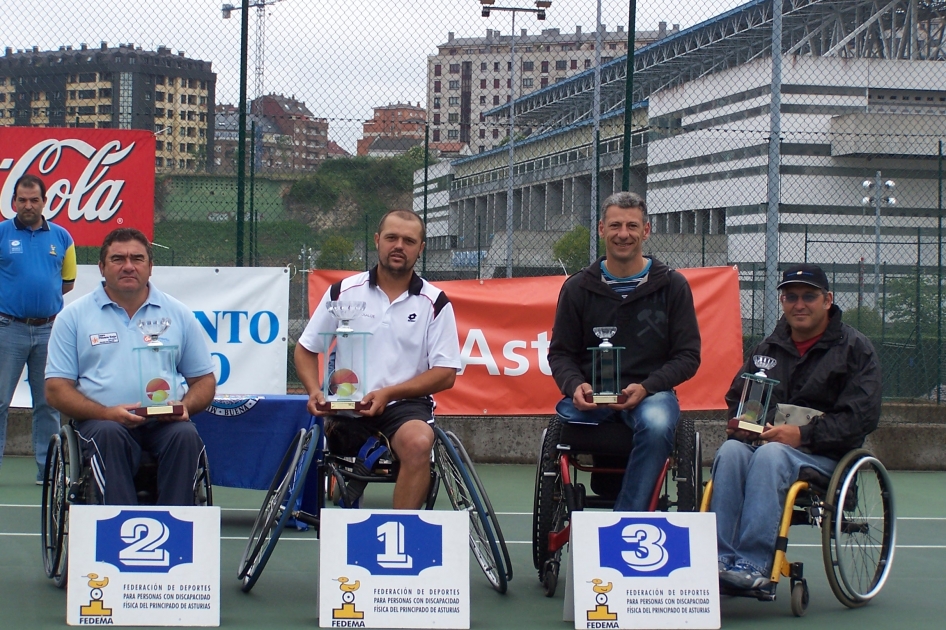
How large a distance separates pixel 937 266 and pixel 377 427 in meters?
6.63

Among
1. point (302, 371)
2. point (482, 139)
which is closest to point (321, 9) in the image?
point (482, 139)

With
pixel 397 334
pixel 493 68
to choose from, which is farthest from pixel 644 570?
pixel 493 68

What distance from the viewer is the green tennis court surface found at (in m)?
4.07

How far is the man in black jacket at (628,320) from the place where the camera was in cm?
452

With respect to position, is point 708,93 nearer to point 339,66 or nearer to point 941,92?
point 339,66

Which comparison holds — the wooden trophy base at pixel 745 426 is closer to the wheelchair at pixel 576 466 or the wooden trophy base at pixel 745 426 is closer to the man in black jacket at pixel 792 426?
the man in black jacket at pixel 792 426

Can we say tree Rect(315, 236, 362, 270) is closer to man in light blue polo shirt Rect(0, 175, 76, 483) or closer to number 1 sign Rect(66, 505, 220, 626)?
man in light blue polo shirt Rect(0, 175, 76, 483)

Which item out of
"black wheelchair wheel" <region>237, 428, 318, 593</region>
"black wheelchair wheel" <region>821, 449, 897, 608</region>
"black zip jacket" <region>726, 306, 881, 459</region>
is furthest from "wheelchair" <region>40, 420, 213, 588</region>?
"black wheelchair wheel" <region>821, 449, 897, 608</region>

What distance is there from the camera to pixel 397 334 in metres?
4.61

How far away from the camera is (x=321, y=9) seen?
7898 millimetres

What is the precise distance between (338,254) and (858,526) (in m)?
5.06

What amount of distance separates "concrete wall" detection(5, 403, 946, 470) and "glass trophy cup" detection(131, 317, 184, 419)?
12.1 feet

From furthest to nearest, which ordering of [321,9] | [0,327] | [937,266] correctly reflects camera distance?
[937,266] < [321,9] < [0,327]

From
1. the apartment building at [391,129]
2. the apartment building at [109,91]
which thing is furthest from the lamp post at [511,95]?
the apartment building at [109,91]
